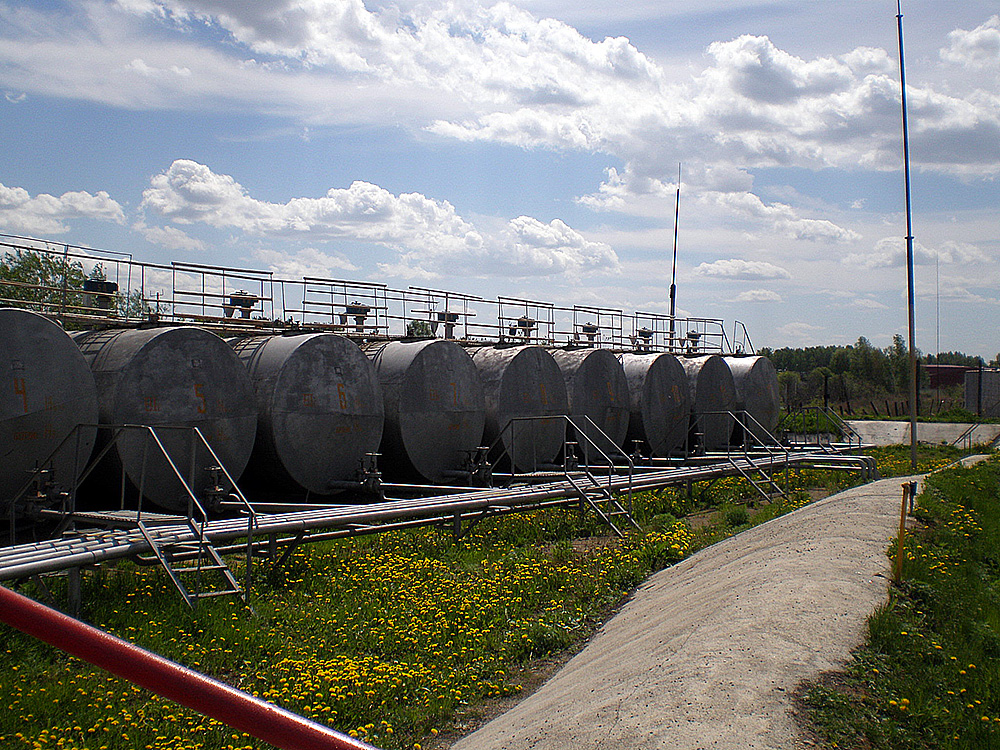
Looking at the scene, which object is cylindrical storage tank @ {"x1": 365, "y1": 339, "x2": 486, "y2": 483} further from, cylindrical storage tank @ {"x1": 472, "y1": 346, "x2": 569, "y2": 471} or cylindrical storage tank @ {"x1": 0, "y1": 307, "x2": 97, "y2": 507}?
cylindrical storage tank @ {"x1": 0, "y1": 307, "x2": 97, "y2": 507}

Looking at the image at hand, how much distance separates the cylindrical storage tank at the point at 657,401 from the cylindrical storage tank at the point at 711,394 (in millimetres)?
870

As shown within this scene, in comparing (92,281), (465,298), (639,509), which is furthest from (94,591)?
(465,298)

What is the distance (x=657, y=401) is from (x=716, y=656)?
18484 millimetres

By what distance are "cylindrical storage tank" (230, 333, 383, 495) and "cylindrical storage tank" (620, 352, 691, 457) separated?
10151mm

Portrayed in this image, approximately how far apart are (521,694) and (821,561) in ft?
11.9

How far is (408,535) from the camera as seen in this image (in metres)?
14.1

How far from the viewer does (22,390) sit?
10.6 m

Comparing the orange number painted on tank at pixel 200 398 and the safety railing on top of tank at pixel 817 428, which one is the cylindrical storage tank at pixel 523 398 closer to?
the orange number painted on tank at pixel 200 398

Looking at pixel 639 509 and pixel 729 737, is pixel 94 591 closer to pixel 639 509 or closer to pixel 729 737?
pixel 729 737

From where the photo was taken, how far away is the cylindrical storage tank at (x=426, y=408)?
16391 mm

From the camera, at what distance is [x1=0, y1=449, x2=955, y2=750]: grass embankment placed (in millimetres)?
6195

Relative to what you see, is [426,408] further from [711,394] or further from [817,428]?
[817,428]

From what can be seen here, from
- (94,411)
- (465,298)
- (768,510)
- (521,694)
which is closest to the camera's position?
(521,694)

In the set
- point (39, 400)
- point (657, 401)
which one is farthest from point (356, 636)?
point (657, 401)
